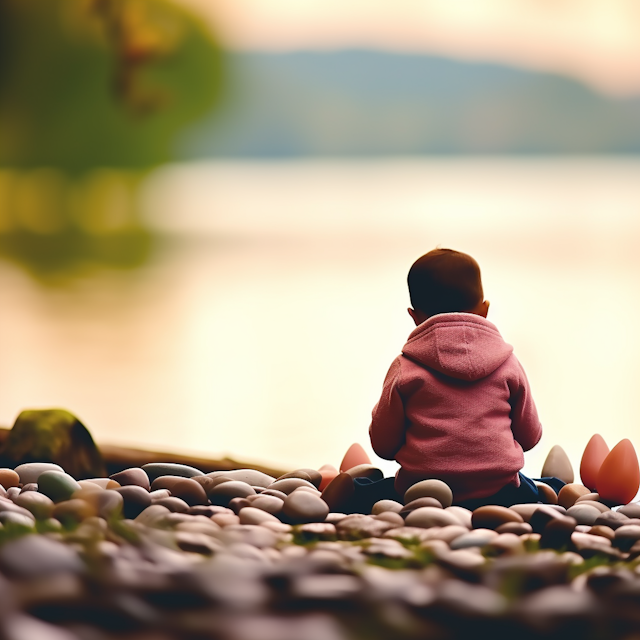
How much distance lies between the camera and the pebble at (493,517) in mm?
1279

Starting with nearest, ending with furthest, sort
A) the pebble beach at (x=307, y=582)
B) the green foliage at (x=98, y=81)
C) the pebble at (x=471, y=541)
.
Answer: the pebble beach at (x=307, y=582) < the pebble at (x=471, y=541) < the green foliage at (x=98, y=81)

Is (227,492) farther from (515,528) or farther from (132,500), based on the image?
(515,528)

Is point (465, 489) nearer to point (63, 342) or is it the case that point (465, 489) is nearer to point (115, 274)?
point (63, 342)

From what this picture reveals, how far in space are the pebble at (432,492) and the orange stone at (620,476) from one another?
0.34m

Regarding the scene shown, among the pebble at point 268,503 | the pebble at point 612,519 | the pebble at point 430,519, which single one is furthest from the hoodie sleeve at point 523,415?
the pebble at point 268,503

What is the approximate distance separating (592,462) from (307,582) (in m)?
1.16

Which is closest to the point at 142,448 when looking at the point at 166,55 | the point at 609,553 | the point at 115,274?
the point at 609,553

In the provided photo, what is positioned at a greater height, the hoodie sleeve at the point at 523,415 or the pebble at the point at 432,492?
the hoodie sleeve at the point at 523,415

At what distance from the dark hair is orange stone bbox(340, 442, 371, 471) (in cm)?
43

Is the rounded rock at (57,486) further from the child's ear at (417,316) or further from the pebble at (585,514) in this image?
the pebble at (585,514)

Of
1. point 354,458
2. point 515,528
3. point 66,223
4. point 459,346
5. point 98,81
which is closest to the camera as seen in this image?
point 515,528

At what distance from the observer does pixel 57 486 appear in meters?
1.44

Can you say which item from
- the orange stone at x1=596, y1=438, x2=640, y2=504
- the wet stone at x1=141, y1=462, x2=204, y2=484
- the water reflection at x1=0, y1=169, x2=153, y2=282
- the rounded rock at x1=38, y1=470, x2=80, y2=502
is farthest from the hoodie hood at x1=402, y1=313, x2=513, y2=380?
the water reflection at x1=0, y1=169, x2=153, y2=282

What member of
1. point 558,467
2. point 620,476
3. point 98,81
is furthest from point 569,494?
point 98,81
